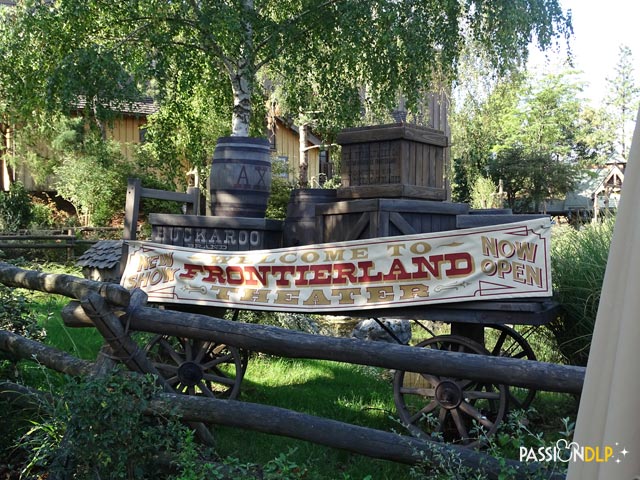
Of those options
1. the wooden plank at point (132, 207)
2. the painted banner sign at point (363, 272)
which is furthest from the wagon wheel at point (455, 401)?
the wooden plank at point (132, 207)

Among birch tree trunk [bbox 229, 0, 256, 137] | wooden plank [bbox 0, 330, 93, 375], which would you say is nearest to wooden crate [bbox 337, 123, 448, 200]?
wooden plank [bbox 0, 330, 93, 375]

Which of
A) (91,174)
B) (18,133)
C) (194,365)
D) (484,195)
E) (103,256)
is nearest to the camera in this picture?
(194,365)

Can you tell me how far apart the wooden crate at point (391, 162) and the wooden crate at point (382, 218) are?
0.53 feet

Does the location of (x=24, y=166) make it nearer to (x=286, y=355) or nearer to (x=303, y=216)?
(x=303, y=216)

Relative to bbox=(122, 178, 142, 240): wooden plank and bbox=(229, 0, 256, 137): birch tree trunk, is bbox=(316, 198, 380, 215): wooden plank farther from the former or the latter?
bbox=(229, 0, 256, 137): birch tree trunk

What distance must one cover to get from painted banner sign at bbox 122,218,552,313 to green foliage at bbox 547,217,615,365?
1.17 meters

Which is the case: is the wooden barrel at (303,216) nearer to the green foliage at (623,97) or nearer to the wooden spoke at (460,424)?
the wooden spoke at (460,424)

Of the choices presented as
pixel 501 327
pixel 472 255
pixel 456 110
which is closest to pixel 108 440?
pixel 472 255

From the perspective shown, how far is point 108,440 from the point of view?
3273 millimetres

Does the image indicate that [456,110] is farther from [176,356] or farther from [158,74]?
[176,356]

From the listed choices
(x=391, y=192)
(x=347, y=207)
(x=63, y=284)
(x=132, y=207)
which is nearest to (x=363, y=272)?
(x=347, y=207)

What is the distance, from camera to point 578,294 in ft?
19.4

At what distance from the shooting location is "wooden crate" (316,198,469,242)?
530 centimetres

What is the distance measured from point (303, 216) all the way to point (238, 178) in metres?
0.91
